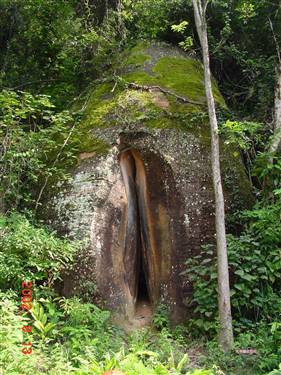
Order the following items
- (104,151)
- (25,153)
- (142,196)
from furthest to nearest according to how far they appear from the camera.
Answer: (142,196), (104,151), (25,153)

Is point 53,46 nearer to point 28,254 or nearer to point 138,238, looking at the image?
point 138,238

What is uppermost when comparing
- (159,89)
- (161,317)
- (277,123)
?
(159,89)

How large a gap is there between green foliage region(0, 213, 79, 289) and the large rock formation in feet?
1.35

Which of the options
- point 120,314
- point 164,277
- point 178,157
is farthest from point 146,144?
point 120,314

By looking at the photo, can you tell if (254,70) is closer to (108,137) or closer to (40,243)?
(108,137)

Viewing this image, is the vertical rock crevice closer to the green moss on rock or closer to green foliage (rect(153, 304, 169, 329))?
green foliage (rect(153, 304, 169, 329))

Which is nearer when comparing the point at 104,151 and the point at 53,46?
the point at 104,151

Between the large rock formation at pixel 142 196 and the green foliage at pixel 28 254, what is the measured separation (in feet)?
1.35

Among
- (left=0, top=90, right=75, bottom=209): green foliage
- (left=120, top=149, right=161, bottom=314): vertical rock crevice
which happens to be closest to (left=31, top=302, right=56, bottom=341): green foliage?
(left=120, top=149, right=161, bottom=314): vertical rock crevice

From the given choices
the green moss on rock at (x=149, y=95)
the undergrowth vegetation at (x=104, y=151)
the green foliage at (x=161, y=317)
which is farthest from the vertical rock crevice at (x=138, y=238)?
the green moss on rock at (x=149, y=95)

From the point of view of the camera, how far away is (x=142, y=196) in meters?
6.93

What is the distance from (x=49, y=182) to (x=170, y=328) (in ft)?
9.26

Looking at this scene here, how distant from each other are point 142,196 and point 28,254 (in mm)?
2165

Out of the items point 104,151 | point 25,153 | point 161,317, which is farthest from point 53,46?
point 161,317
